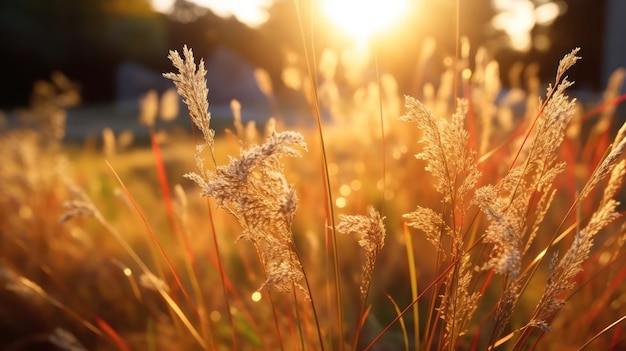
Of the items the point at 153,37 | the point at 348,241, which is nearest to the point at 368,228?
the point at 348,241

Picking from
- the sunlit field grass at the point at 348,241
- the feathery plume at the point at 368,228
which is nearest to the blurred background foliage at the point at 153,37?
the sunlit field grass at the point at 348,241

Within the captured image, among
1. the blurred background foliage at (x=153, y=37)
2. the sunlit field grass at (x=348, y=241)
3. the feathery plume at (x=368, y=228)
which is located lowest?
the feathery plume at (x=368, y=228)

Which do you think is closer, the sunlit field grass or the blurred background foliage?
the sunlit field grass

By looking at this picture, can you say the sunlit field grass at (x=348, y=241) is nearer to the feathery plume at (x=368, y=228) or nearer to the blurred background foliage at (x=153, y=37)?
the feathery plume at (x=368, y=228)

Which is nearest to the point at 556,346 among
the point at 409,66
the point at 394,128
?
the point at 394,128

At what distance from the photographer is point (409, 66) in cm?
979

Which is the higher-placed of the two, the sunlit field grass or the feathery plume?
the sunlit field grass

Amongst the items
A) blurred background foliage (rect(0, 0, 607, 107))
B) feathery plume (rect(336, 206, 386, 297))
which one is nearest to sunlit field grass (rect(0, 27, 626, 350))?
feathery plume (rect(336, 206, 386, 297))

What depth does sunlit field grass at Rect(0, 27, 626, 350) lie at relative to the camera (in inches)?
30.8

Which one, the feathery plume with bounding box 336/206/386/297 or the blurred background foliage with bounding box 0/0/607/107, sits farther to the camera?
the blurred background foliage with bounding box 0/0/607/107

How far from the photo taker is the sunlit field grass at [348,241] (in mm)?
782

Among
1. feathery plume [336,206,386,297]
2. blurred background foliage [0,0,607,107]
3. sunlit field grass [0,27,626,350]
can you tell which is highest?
blurred background foliage [0,0,607,107]

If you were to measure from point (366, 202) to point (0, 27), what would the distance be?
16.4 metres

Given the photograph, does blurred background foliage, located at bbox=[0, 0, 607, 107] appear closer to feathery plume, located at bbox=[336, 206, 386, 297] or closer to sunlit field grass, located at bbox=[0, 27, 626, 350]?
sunlit field grass, located at bbox=[0, 27, 626, 350]
